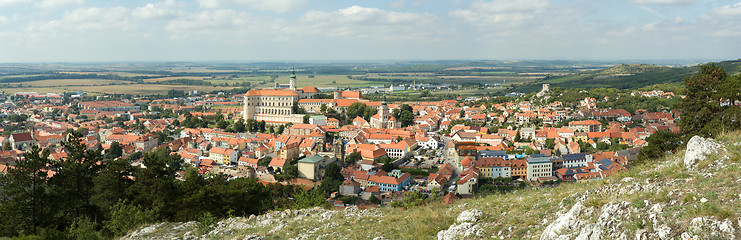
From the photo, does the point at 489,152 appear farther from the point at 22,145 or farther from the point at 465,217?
the point at 22,145

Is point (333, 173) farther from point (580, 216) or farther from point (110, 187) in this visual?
point (580, 216)

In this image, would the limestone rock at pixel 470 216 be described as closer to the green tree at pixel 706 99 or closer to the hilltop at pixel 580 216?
the hilltop at pixel 580 216

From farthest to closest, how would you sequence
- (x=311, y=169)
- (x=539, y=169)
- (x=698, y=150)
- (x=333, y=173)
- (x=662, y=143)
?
(x=311, y=169)
(x=333, y=173)
(x=539, y=169)
(x=662, y=143)
(x=698, y=150)

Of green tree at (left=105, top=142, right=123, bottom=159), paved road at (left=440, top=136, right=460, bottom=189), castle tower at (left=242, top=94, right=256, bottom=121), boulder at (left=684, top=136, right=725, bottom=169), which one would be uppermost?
boulder at (left=684, top=136, right=725, bottom=169)

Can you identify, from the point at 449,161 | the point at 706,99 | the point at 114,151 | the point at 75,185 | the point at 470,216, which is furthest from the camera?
the point at 114,151

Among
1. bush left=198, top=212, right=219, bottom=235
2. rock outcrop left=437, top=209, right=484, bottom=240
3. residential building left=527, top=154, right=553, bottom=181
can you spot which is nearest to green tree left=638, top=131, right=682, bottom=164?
residential building left=527, top=154, right=553, bottom=181

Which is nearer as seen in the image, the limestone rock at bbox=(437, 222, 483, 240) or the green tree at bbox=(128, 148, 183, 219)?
the limestone rock at bbox=(437, 222, 483, 240)

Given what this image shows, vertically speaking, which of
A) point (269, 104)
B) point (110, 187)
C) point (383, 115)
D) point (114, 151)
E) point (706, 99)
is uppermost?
point (706, 99)

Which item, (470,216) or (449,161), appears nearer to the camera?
(470,216)

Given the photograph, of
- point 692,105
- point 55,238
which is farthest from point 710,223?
point 692,105

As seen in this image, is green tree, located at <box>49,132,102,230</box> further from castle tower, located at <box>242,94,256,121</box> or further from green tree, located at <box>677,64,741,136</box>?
castle tower, located at <box>242,94,256,121</box>

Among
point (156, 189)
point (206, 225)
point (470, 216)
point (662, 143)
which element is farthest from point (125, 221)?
point (662, 143)
